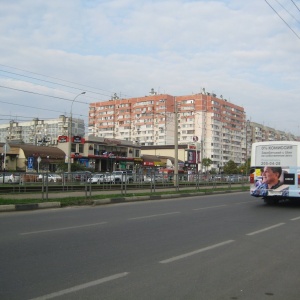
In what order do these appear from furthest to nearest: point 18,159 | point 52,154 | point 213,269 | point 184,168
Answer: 1. point 184,168
2. point 52,154
3. point 18,159
4. point 213,269

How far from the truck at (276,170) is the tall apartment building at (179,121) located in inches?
4144

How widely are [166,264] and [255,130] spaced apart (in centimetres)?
16068

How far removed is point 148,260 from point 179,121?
12718 centimetres

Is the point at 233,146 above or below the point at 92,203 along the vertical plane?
above

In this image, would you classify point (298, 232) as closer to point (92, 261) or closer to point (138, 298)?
point (92, 261)

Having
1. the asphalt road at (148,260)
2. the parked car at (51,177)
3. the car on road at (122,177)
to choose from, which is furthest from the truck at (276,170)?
the parked car at (51,177)

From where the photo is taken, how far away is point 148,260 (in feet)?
22.3

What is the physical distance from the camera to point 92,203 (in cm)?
1819

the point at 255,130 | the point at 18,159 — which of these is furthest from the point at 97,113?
the point at 18,159

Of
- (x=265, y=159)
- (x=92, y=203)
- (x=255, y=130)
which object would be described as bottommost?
(x=92, y=203)

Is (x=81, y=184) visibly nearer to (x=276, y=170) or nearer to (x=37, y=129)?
(x=276, y=170)

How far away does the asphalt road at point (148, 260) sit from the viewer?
16.8ft

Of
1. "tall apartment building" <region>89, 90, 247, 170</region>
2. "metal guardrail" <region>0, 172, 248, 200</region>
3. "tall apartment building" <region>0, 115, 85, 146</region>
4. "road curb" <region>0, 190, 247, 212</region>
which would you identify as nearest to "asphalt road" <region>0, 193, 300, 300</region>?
"road curb" <region>0, 190, 247, 212</region>

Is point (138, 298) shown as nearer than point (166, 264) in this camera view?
Yes
